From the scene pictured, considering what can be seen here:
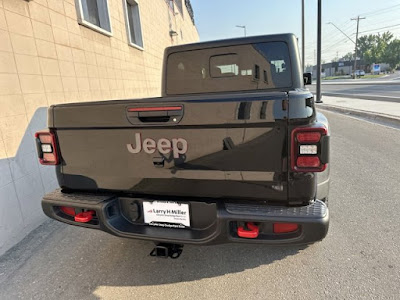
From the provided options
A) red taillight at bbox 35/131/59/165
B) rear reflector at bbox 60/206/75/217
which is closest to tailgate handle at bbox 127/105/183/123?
red taillight at bbox 35/131/59/165

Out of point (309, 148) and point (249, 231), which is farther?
point (249, 231)

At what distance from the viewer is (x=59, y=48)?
4219 mm

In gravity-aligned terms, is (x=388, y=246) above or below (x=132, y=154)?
below

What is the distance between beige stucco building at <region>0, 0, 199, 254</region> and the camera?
3.07m

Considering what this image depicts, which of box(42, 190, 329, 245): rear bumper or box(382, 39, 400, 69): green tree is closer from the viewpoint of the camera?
box(42, 190, 329, 245): rear bumper

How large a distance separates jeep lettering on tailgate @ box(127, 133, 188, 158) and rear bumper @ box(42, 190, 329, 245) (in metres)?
0.42

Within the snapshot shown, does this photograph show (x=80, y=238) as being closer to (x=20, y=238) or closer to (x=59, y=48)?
(x=20, y=238)

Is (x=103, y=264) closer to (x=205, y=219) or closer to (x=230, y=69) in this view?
(x=205, y=219)

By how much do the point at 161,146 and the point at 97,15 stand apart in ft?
18.3

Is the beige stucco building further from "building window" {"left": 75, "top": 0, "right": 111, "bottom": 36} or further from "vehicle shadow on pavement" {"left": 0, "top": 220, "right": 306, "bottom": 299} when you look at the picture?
"vehicle shadow on pavement" {"left": 0, "top": 220, "right": 306, "bottom": 299}

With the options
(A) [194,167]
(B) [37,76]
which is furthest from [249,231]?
(B) [37,76]

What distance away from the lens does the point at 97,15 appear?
241 inches

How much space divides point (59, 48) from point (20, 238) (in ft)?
9.43

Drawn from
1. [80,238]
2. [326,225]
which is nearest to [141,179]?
[326,225]
